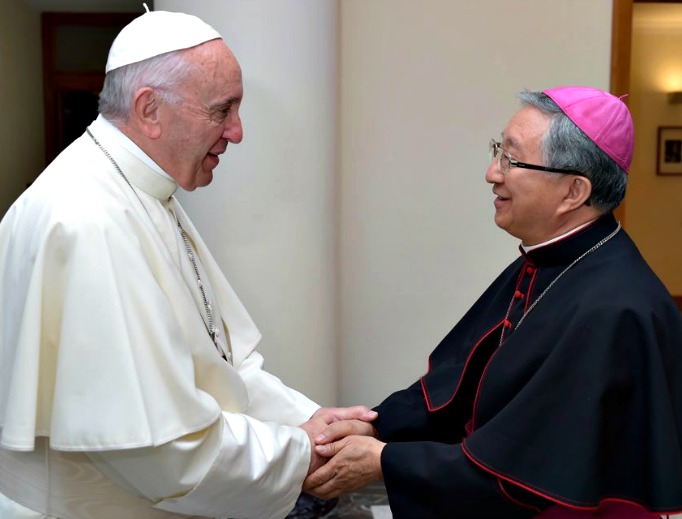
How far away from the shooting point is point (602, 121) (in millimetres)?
2094

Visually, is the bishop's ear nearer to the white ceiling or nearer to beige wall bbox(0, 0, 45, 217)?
the white ceiling

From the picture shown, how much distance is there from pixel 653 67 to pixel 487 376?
8684mm

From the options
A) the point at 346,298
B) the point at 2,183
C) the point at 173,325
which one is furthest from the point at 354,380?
the point at 2,183

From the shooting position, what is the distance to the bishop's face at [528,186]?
2.15 meters

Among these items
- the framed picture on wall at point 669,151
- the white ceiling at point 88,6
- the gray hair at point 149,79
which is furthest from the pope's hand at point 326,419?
the framed picture on wall at point 669,151

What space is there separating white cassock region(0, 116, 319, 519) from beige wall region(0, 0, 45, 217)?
6.02 meters

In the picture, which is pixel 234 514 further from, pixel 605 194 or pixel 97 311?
pixel 605 194

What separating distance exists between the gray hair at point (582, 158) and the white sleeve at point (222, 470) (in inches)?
38.8

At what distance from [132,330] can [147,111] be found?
0.57 meters

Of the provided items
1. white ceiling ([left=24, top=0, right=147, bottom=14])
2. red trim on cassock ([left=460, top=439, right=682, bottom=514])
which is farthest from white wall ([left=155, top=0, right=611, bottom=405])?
white ceiling ([left=24, top=0, right=147, bottom=14])

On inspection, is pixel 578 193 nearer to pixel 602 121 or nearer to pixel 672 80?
pixel 602 121

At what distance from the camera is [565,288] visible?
2.12m

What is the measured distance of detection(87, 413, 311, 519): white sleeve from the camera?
1.86 m

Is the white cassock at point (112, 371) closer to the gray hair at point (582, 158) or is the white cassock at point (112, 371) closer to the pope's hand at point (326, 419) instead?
the pope's hand at point (326, 419)
